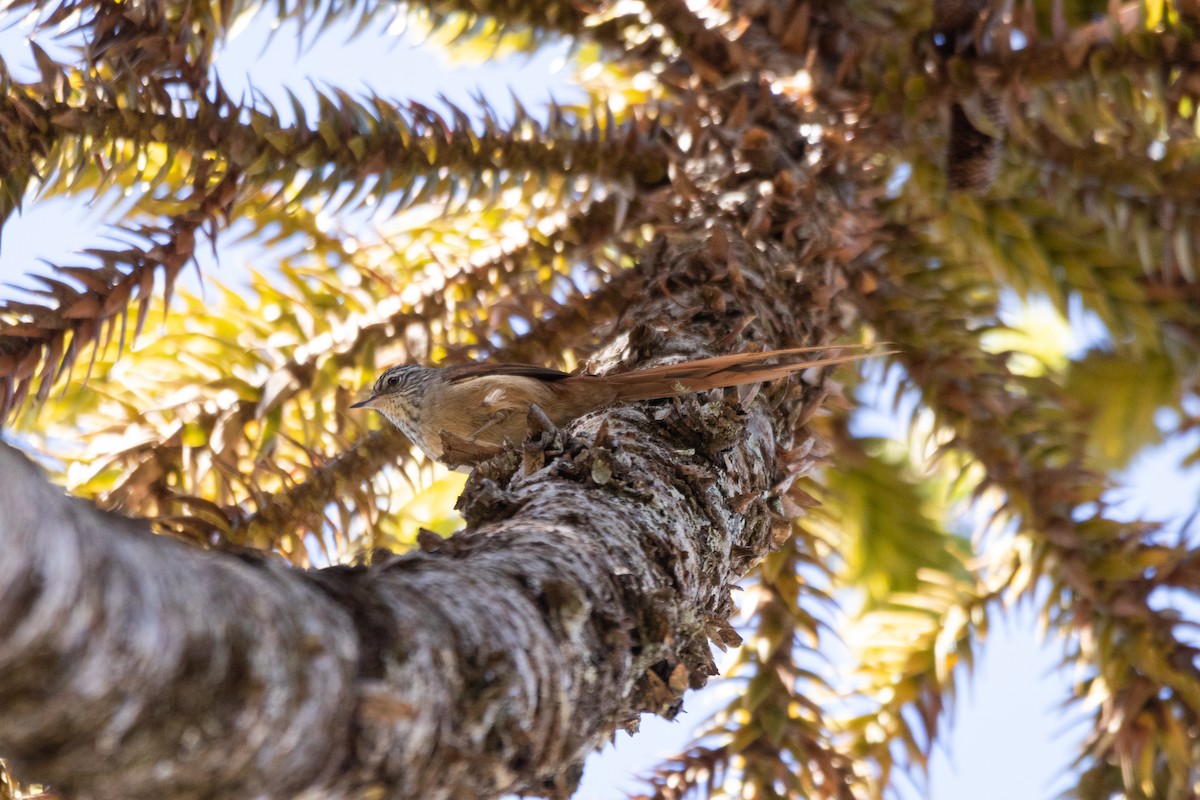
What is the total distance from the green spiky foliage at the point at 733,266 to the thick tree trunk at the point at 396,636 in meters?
0.88

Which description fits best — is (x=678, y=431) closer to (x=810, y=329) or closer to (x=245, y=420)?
(x=810, y=329)

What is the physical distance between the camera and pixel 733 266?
287cm

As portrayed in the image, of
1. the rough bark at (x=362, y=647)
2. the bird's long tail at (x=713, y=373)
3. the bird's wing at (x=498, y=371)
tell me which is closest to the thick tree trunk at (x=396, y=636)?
the rough bark at (x=362, y=647)

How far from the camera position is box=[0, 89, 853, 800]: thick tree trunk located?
37.2 inches

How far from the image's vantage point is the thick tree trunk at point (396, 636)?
95cm

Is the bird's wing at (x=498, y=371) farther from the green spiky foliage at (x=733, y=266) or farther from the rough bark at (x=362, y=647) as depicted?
the rough bark at (x=362, y=647)

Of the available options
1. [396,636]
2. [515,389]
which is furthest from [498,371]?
[396,636]

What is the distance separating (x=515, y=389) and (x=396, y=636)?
1.96 metres

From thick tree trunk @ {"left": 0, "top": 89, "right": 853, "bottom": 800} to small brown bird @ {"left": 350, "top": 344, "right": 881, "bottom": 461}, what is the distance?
0.73 feet

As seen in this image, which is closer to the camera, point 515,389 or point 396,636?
point 396,636

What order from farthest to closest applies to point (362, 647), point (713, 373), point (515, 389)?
point (515, 389), point (713, 373), point (362, 647)

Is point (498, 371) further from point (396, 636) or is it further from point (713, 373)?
point (396, 636)

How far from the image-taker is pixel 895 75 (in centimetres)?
382

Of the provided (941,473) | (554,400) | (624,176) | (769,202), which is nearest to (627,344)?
(554,400)
